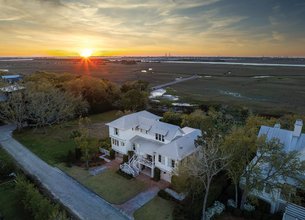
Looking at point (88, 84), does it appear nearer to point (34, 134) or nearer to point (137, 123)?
point (34, 134)

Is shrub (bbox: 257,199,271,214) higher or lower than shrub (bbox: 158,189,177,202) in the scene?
higher

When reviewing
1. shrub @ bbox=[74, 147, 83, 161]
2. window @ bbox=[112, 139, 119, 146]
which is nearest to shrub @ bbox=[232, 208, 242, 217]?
window @ bbox=[112, 139, 119, 146]

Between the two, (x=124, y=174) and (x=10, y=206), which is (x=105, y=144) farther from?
(x=10, y=206)

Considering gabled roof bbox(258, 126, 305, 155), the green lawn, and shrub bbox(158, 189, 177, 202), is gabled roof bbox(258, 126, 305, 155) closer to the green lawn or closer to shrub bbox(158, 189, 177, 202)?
shrub bbox(158, 189, 177, 202)

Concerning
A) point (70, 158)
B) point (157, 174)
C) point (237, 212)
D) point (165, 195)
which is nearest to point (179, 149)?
point (157, 174)

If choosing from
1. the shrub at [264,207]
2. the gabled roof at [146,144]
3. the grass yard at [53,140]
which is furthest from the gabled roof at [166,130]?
the shrub at [264,207]

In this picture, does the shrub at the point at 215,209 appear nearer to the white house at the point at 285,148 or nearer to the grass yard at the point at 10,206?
the white house at the point at 285,148
